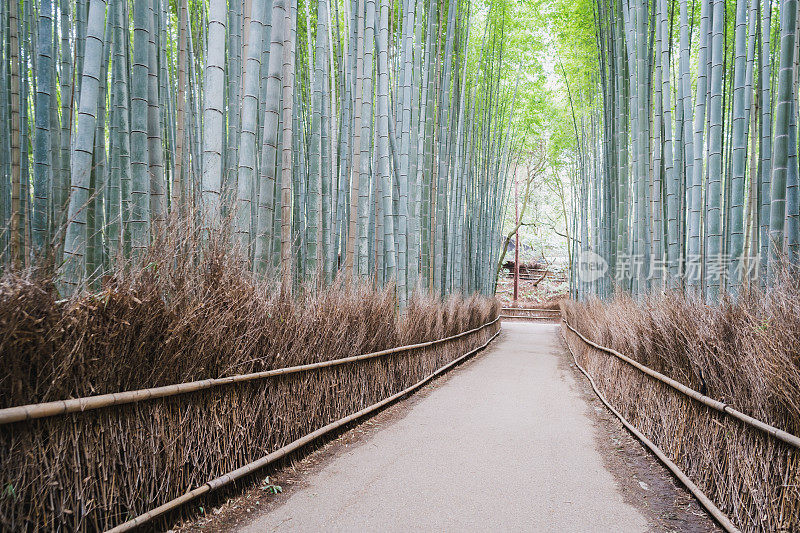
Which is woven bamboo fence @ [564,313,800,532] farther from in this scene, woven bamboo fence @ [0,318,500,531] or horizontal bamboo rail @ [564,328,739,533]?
woven bamboo fence @ [0,318,500,531]

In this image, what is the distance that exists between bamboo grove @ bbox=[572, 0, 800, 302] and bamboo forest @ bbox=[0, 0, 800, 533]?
28mm

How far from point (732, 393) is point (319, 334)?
195 centimetres

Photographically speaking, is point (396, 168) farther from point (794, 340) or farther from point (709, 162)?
point (794, 340)

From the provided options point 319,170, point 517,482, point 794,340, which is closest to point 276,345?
point 517,482

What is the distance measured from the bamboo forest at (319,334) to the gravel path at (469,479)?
0.06ft

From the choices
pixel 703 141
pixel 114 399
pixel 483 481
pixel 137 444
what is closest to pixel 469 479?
pixel 483 481

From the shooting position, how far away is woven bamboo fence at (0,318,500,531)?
1333mm

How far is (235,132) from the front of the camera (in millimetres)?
4027

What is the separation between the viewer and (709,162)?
3662 millimetres

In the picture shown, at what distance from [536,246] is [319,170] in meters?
20.5

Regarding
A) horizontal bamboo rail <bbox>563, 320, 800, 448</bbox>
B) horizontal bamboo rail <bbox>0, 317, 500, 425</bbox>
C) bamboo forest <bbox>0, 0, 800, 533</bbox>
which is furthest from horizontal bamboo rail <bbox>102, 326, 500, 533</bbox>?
horizontal bamboo rail <bbox>563, 320, 800, 448</bbox>

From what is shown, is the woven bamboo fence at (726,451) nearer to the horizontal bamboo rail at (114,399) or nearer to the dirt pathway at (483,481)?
the dirt pathway at (483,481)

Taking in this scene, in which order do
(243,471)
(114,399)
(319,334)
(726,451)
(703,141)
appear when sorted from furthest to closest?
(703,141) < (319,334) < (243,471) < (726,451) < (114,399)

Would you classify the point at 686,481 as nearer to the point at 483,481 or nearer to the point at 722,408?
the point at 722,408
